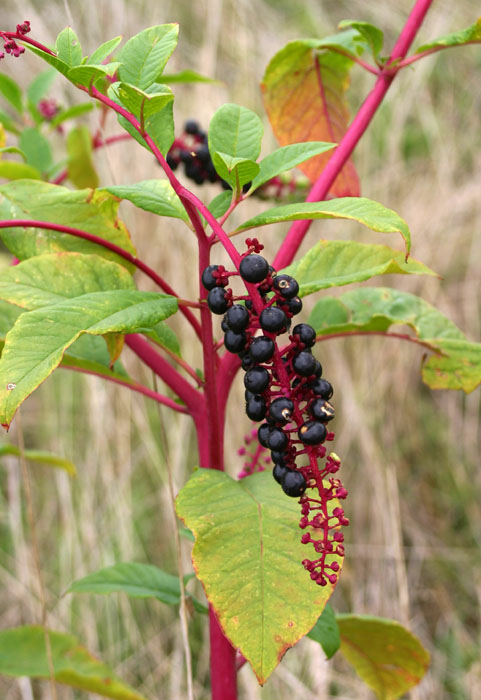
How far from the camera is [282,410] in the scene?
515 mm

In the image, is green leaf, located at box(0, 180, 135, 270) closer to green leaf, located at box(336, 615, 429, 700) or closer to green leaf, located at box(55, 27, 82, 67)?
green leaf, located at box(55, 27, 82, 67)

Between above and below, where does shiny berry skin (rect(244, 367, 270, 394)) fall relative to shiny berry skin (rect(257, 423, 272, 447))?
above

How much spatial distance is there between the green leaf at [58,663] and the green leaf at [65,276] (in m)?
0.62

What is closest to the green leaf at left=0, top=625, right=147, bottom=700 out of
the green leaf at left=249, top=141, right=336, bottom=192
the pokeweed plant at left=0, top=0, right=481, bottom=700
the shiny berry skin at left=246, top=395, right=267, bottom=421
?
the pokeweed plant at left=0, top=0, right=481, bottom=700

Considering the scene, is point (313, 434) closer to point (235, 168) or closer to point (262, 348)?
point (262, 348)

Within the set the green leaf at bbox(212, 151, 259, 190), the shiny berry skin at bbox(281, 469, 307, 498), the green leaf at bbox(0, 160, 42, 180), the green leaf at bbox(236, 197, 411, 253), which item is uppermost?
the green leaf at bbox(0, 160, 42, 180)

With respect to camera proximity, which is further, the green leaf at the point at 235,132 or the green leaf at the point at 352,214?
the green leaf at the point at 235,132

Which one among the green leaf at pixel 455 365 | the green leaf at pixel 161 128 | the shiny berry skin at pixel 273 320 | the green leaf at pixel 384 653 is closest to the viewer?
the shiny berry skin at pixel 273 320

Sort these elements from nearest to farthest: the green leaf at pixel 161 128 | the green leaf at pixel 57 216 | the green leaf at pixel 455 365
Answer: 1. the green leaf at pixel 161 128
2. the green leaf at pixel 57 216
3. the green leaf at pixel 455 365

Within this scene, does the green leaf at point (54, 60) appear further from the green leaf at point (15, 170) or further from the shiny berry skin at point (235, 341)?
the green leaf at point (15, 170)

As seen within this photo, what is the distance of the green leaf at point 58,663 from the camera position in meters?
1.03

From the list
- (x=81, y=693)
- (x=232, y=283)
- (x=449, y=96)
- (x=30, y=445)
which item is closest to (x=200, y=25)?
(x=449, y=96)

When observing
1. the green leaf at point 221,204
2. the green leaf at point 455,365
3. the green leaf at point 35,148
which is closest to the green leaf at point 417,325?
the green leaf at point 455,365

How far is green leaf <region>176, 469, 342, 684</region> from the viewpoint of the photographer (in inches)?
21.6
